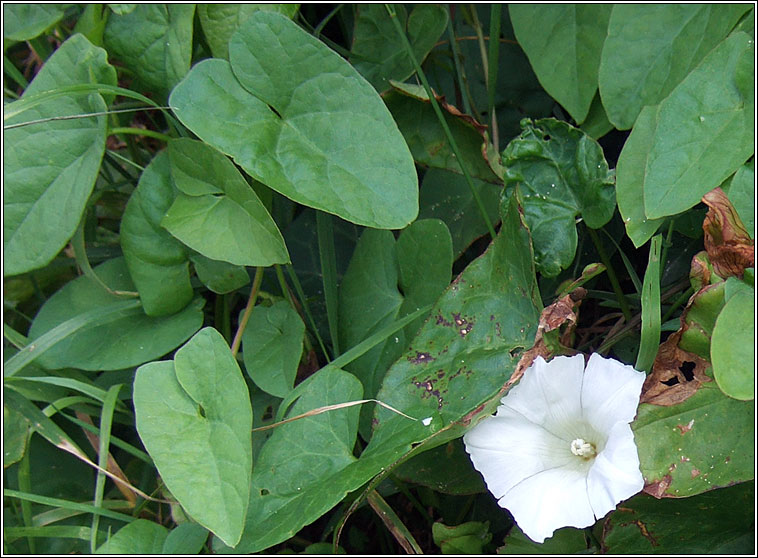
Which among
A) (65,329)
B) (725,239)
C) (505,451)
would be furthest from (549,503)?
(65,329)

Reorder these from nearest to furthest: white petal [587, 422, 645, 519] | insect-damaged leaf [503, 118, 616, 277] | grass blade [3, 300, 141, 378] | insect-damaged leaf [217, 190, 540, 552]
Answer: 1. white petal [587, 422, 645, 519]
2. insect-damaged leaf [217, 190, 540, 552]
3. insect-damaged leaf [503, 118, 616, 277]
4. grass blade [3, 300, 141, 378]

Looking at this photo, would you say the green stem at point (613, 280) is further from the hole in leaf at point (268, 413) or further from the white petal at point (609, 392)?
the hole in leaf at point (268, 413)

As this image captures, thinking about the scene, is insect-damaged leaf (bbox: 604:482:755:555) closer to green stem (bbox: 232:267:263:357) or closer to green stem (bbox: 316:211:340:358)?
green stem (bbox: 316:211:340:358)

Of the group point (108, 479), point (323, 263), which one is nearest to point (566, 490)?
point (323, 263)

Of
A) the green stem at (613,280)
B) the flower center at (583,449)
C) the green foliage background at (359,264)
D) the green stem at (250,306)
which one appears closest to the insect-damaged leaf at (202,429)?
the green foliage background at (359,264)

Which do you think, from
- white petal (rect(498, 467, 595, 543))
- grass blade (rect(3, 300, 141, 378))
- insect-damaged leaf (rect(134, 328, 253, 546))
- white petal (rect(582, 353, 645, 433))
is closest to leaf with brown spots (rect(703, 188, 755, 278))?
white petal (rect(582, 353, 645, 433))

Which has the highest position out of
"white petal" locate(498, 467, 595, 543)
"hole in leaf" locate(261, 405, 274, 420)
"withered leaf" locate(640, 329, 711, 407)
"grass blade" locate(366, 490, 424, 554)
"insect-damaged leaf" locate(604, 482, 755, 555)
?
"withered leaf" locate(640, 329, 711, 407)

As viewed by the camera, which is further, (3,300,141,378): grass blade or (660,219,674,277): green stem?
(3,300,141,378): grass blade
